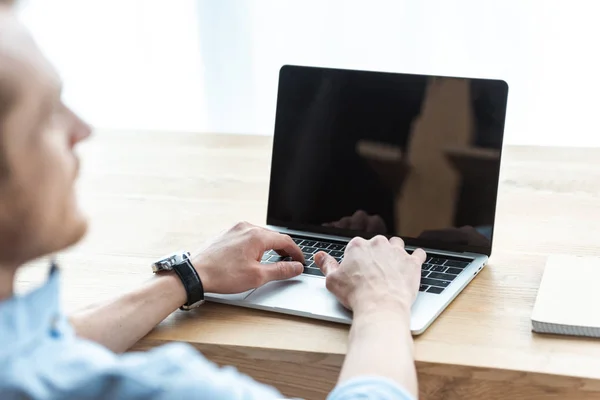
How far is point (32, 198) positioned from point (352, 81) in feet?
2.18

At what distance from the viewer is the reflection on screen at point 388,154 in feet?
3.68

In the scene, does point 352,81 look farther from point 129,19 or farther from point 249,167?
point 129,19

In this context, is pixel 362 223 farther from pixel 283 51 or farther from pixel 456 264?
pixel 283 51

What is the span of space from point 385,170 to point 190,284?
0.34 m

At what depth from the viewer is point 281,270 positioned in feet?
3.52

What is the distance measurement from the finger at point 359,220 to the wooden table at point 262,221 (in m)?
0.19

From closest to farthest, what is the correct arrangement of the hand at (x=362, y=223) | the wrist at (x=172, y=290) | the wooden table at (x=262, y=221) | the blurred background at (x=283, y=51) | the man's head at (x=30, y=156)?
the man's head at (x=30, y=156), the wooden table at (x=262, y=221), the wrist at (x=172, y=290), the hand at (x=362, y=223), the blurred background at (x=283, y=51)

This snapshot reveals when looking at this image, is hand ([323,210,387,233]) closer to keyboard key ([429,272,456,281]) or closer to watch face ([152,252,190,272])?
keyboard key ([429,272,456,281])

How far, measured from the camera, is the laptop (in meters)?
1.11

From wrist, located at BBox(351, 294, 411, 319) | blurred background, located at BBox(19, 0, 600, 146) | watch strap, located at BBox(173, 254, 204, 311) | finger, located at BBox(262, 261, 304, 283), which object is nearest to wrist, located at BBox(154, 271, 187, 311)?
watch strap, located at BBox(173, 254, 204, 311)

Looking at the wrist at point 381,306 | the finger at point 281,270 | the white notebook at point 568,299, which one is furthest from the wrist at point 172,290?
the white notebook at point 568,299

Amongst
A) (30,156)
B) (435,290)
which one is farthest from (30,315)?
(435,290)

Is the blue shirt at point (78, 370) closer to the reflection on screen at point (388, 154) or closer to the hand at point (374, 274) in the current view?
the hand at point (374, 274)

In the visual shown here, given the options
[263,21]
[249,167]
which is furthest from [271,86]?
[249,167]
